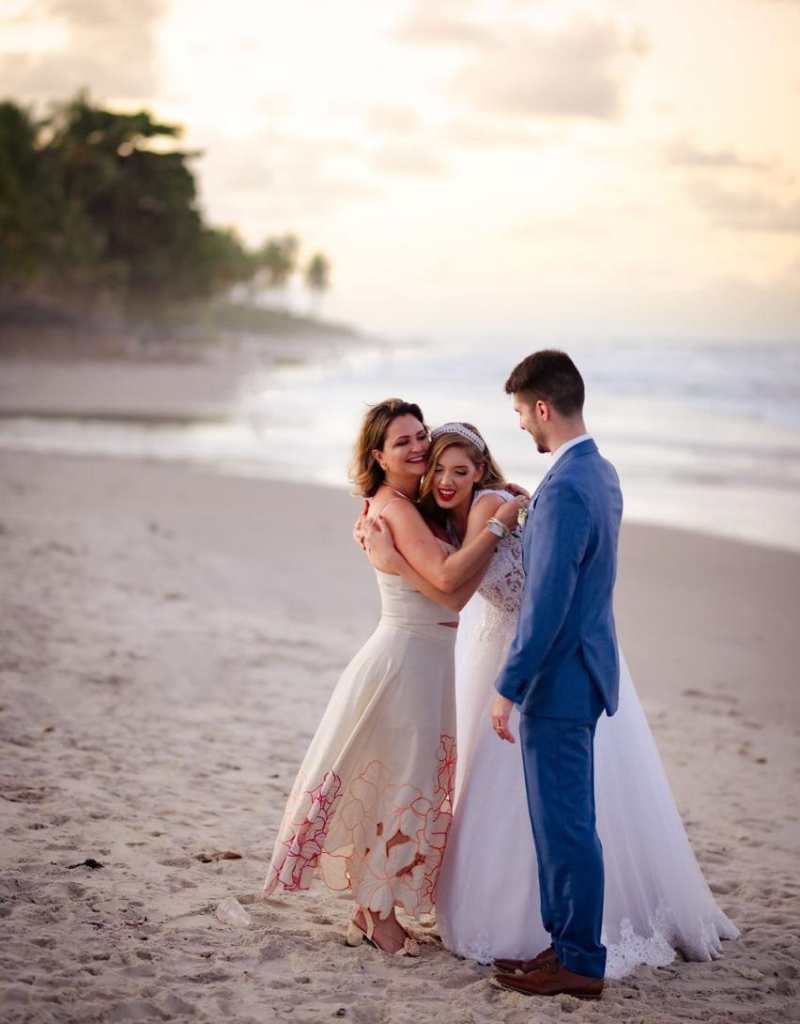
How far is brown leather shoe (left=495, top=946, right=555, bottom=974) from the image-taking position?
3533 millimetres

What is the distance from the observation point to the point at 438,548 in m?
3.61

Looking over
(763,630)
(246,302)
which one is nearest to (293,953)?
(763,630)

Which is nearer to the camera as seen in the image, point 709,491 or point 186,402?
point 709,491

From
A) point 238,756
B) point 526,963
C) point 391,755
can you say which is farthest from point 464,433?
point 238,756

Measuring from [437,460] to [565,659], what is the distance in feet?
2.65

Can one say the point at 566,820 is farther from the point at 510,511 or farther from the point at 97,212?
the point at 97,212

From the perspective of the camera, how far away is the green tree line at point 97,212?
53.9 meters

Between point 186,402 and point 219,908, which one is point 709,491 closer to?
point 219,908

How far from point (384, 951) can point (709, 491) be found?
13.3 metres

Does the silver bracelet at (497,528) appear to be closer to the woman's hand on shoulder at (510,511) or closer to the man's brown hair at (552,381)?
the woman's hand on shoulder at (510,511)

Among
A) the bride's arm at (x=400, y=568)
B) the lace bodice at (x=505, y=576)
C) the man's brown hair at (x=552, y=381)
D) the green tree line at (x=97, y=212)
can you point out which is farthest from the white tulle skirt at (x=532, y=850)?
the green tree line at (x=97, y=212)

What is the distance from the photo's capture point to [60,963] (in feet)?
11.3

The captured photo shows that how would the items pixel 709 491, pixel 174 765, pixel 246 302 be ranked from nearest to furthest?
pixel 174 765 < pixel 709 491 < pixel 246 302

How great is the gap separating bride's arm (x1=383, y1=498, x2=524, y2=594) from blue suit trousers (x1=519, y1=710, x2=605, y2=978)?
1.63ft
